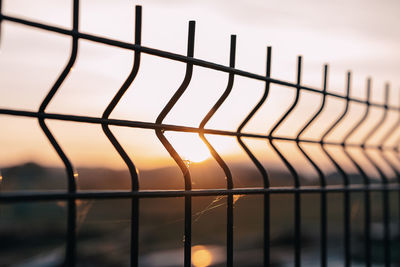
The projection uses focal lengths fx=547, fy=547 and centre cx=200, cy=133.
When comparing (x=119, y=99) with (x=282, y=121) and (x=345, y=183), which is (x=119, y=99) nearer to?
(x=282, y=121)

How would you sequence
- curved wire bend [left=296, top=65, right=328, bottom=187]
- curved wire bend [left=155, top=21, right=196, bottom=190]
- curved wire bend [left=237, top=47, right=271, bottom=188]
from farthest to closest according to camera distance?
curved wire bend [left=296, top=65, right=328, bottom=187] < curved wire bend [left=237, top=47, right=271, bottom=188] < curved wire bend [left=155, top=21, right=196, bottom=190]

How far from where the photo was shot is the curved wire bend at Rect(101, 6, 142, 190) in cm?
193

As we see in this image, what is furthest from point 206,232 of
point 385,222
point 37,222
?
point 385,222

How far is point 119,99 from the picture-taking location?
1.95 m

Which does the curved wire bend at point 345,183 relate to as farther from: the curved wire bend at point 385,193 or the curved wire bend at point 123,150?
the curved wire bend at point 123,150

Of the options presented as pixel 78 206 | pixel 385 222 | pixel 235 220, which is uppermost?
pixel 78 206

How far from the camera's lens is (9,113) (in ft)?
5.37

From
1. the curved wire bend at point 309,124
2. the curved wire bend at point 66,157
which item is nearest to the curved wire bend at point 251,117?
the curved wire bend at point 309,124

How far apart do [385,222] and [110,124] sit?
9.12ft

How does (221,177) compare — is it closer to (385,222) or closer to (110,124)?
(110,124)

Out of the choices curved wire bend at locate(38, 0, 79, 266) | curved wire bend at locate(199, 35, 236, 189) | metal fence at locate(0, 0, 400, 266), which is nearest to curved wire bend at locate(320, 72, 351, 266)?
metal fence at locate(0, 0, 400, 266)

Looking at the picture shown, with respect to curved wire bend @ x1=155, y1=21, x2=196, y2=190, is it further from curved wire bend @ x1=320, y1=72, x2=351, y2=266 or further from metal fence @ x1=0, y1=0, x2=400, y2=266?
curved wire bend @ x1=320, y1=72, x2=351, y2=266

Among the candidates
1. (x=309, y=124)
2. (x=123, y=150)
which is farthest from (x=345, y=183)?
(x=123, y=150)

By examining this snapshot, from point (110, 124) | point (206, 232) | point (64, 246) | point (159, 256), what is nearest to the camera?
point (64, 246)
